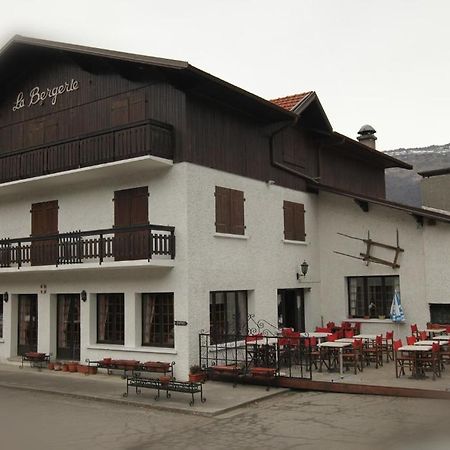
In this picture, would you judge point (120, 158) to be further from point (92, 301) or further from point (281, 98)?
point (281, 98)

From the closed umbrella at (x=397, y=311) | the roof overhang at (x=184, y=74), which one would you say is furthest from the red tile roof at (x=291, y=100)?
the closed umbrella at (x=397, y=311)

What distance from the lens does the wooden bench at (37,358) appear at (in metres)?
17.5

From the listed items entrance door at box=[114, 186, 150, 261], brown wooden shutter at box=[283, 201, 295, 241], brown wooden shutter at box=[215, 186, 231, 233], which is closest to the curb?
entrance door at box=[114, 186, 150, 261]

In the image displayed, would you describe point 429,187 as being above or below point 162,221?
above

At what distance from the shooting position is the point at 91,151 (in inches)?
639

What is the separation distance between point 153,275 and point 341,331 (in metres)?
6.18

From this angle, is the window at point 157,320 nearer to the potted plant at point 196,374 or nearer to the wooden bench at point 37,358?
the potted plant at point 196,374

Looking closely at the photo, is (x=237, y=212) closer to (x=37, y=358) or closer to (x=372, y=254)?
(x=372, y=254)

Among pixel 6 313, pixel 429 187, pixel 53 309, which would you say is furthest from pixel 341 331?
pixel 429 187

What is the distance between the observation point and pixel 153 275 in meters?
15.6

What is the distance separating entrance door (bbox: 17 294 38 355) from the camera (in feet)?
62.8

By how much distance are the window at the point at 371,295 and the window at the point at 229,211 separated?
17.2ft

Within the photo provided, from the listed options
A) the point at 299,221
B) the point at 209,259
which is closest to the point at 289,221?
the point at 299,221

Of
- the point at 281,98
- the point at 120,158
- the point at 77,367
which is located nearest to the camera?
the point at 120,158
